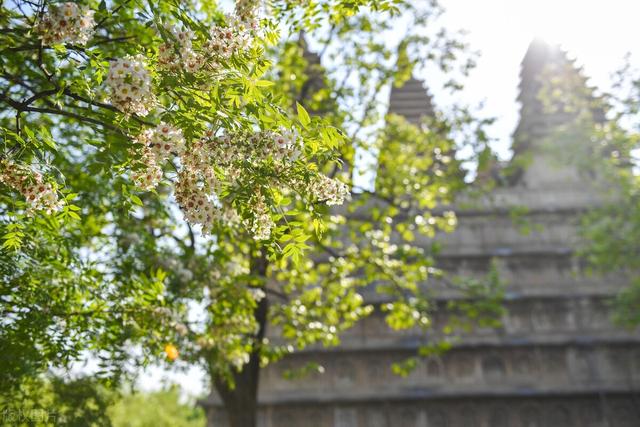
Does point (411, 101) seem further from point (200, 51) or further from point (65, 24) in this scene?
point (65, 24)


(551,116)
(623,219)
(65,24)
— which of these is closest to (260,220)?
(65,24)

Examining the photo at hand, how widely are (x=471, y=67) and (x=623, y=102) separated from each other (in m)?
9.50

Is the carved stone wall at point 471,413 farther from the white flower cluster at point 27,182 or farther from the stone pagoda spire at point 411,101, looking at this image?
the white flower cluster at point 27,182

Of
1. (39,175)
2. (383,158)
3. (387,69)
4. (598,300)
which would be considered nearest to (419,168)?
(383,158)

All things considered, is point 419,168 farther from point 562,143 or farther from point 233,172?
point 562,143

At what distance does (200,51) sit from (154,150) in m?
0.78

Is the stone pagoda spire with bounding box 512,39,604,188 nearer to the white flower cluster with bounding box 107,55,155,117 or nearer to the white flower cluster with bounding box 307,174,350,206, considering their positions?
the white flower cluster with bounding box 307,174,350,206

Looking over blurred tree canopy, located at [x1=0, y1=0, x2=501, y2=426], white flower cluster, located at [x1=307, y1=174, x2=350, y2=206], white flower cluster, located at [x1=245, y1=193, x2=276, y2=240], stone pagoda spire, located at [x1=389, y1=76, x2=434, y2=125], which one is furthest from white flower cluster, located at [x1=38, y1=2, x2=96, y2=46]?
stone pagoda spire, located at [x1=389, y1=76, x2=434, y2=125]

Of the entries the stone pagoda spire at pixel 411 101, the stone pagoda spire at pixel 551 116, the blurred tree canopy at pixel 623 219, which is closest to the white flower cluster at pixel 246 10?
the stone pagoda spire at pixel 551 116

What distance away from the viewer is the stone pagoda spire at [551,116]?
900 inches

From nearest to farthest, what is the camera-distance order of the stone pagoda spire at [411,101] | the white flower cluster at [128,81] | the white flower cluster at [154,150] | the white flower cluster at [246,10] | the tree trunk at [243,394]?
the white flower cluster at [128,81]
the white flower cluster at [154,150]
the white flower cluster at [246,10]
the tree trunk at [243,394]
the stone pagoda spire at [411,101]

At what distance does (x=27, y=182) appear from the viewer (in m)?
4.23

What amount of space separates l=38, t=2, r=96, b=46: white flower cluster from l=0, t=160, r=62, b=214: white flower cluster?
3.04 feet

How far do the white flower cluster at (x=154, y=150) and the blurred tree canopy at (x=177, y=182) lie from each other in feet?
0.04
